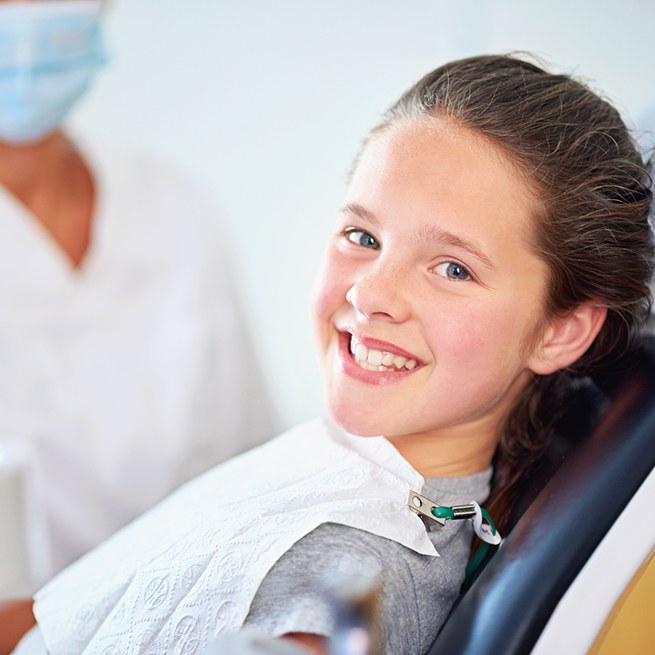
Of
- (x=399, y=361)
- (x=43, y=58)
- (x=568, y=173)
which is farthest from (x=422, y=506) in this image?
(x=43, y=58)

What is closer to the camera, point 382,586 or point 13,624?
point 382,586

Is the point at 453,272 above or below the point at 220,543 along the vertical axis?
above

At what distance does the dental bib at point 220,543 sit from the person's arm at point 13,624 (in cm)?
12

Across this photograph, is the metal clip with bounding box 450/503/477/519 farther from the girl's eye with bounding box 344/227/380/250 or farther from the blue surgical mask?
the blue surgical mask

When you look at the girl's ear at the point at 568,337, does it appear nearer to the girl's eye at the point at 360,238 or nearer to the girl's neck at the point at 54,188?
the girl's eye at the point at 360,238

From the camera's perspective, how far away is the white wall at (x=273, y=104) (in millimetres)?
2275

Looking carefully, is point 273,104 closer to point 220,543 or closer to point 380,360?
point 380,360

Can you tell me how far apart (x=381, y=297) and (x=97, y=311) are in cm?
111

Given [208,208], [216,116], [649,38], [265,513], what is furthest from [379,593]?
[216,116]

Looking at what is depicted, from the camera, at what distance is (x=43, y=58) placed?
1834 millimetres

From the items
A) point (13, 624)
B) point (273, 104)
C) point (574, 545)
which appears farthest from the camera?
point (273, 104)

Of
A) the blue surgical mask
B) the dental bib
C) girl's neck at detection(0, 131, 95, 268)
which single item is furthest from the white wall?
the dental bib

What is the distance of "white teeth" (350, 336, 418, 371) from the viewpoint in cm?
100

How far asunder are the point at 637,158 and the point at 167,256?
119cm
